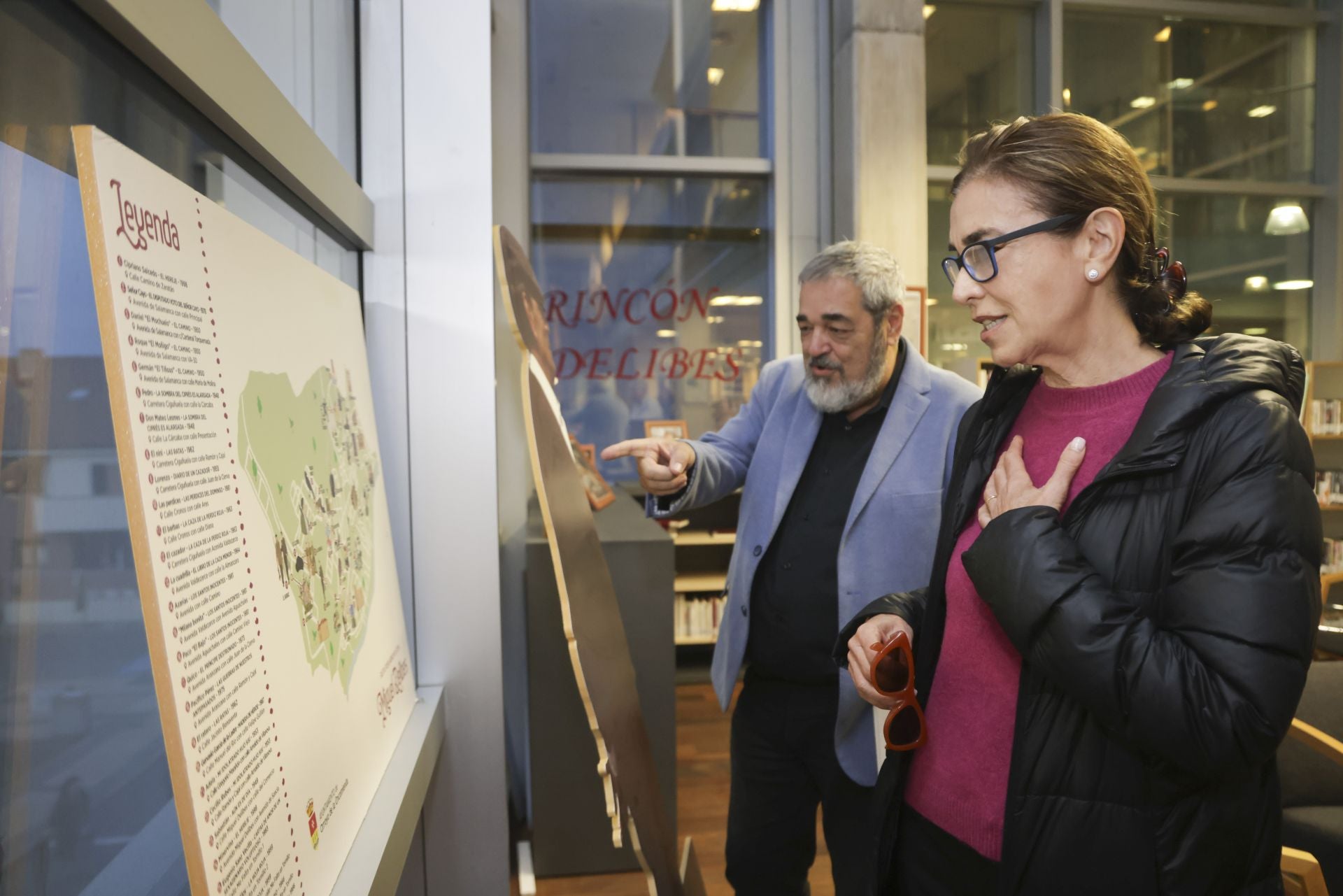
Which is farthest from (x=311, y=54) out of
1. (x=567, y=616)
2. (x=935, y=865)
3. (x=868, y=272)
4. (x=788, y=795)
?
(x=788, y=795)

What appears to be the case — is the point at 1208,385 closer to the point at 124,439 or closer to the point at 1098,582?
the point at 1098,582

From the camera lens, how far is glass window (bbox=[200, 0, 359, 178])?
1.17m

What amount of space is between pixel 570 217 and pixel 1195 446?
4985 mm

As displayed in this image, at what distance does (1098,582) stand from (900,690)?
463mm

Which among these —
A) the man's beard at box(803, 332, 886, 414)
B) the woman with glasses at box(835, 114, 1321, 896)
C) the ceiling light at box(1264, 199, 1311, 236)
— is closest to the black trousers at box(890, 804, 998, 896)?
the woman with glasses at box(835, 114, 1321, 896)

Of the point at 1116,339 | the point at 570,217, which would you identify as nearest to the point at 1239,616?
the point at 1116,339

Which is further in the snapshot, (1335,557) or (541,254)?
(1335,557)

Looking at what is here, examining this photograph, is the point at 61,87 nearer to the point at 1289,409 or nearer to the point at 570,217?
the point at 1289,409

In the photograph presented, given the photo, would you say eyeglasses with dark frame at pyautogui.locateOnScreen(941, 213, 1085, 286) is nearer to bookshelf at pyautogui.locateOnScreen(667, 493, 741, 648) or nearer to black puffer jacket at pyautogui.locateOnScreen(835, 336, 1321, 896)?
black puffer jacket at pyautogui.locateOnScreen(835, 336, 1321, 896)

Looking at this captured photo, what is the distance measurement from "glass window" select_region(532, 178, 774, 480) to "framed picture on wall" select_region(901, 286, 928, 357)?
1.00m

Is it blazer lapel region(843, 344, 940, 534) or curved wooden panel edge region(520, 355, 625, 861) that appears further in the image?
blazer lapel region(843, 344, 940, 534)

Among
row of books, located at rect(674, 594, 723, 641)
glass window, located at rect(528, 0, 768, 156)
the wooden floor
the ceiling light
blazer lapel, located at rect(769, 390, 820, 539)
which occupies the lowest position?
the wooden floor

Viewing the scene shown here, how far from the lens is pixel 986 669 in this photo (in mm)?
1286

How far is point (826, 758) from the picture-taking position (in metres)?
2.01
